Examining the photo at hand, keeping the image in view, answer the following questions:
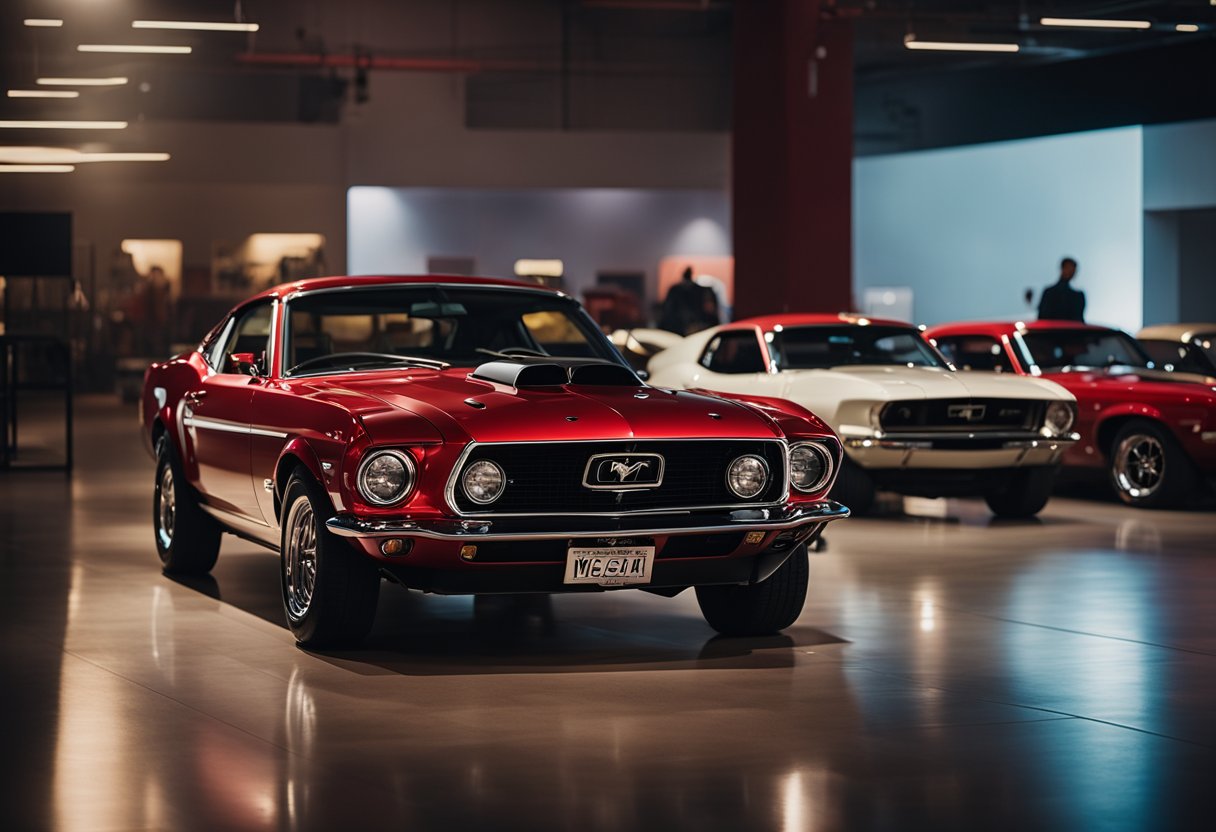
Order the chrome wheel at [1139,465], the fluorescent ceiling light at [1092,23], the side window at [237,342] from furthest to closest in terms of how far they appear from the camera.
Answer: the fluorescent ceiling light at [1092,23], the chrome wheel at [1139,465], the side window at [237,342]

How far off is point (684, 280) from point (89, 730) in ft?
55.9

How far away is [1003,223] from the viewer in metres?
28.2

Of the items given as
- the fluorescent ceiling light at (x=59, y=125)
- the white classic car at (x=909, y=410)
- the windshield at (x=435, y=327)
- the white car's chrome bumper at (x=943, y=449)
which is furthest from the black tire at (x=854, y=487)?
the fluorescent ceiling light at (x=59, y=125)

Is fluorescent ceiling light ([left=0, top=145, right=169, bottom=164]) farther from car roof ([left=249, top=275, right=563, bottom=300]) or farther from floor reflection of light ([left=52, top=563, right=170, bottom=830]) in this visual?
floor reflection of light ([left=52, top=563, right=170, bottom=830])

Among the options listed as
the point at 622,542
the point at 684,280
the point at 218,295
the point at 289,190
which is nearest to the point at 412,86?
the point at 289,190

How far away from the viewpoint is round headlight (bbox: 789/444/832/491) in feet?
22.0

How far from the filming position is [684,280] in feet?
72.0

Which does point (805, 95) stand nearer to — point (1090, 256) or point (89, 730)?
point (1090, 256)

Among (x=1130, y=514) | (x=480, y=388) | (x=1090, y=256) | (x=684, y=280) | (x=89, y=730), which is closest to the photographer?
(x=89, y=730)

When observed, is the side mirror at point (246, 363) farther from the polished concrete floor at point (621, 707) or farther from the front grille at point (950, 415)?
the front grille at point (950, 415)

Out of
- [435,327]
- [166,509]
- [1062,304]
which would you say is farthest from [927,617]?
[1062,304]

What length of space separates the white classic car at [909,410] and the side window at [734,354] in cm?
1

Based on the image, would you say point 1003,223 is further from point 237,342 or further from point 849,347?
point 237,342

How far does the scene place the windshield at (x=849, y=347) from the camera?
39.1ft
